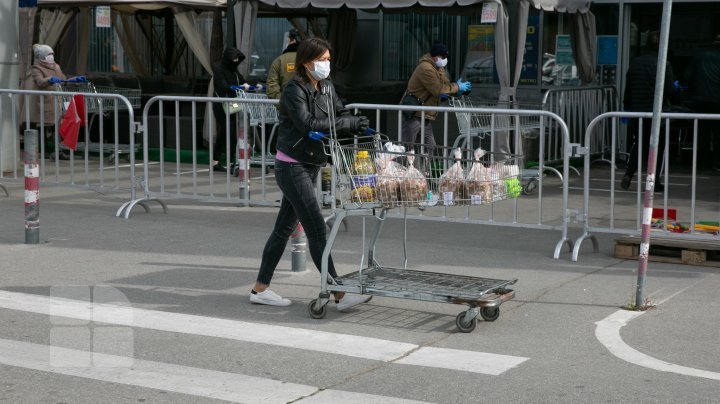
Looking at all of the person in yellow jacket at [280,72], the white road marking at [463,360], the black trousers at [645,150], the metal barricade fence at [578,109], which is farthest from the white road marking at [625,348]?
the metal barricade fence at [578,109]

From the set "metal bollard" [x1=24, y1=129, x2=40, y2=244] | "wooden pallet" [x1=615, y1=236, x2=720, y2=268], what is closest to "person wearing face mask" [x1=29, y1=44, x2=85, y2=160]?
"metal bollard" [x1=24, y1=129, x2=40, y2=244]

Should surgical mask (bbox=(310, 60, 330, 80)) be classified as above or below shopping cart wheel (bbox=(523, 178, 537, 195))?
above

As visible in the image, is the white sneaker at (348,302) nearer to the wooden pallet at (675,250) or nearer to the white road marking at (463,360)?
the white road marking at (463,360)

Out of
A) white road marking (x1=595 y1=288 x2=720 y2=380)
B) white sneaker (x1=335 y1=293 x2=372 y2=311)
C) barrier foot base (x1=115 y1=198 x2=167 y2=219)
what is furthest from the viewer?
barrier foot base (x1=115 y1=198 x2=167 y2=219)

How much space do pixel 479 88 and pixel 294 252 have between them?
965cm

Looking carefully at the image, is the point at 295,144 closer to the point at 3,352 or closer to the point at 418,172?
the point at 418,172

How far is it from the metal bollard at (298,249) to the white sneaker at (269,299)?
3.82 ft

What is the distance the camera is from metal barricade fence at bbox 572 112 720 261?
10.1 metres

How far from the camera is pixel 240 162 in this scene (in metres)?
12.4

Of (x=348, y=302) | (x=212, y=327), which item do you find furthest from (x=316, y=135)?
(x=212, y=327)

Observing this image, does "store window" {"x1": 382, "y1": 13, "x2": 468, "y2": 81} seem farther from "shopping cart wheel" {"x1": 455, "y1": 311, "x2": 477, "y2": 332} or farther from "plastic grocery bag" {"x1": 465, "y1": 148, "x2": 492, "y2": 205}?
"shopping cart wheel" {"x1": 455, "y1": 311, "x2": 477, "y2": 332}

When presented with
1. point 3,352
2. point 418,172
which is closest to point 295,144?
point 418,172

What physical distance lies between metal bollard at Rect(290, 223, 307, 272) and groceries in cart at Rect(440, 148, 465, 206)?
6.73 feet

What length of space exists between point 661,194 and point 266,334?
8.42m
